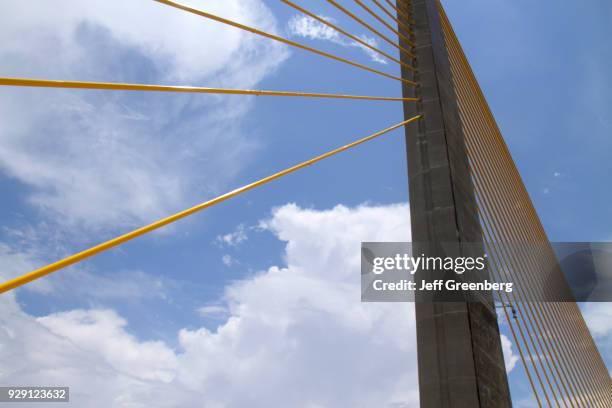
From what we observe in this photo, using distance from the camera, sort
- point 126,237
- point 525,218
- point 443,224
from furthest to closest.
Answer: point 525,218
point 443,224
point 126,237

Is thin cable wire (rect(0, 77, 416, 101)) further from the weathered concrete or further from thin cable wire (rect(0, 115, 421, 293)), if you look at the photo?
the weathered concrete

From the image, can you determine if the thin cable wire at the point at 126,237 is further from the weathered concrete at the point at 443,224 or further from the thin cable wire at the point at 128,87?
the weathered concrete at the point at 443,224

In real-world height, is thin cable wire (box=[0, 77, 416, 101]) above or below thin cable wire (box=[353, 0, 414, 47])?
below

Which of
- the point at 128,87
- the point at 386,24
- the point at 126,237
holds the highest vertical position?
the point at 386,24

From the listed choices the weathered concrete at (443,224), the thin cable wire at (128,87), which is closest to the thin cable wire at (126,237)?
the thin cable wire at (128,87)

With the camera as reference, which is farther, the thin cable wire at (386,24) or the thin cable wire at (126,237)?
the thin cable wire at (386,24)

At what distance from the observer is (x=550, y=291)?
27.8ft

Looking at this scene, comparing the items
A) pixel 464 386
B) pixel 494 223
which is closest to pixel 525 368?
pixel 464 386

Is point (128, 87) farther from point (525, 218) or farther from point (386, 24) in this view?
point (525, 218)

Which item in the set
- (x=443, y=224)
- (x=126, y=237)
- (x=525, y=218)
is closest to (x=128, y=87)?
(x=126, y=237)

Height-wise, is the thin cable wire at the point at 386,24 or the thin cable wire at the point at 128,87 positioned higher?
the thin cable wire at the point at 386,24

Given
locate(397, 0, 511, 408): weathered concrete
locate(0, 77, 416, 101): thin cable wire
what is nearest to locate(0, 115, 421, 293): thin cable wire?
locate(0, 77, 416, 101): thin cable wire

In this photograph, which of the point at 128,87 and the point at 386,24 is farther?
the point at 386,24

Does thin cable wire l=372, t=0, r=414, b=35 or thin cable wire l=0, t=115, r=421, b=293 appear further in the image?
thin cable wire l=372, t=0, r=414, b=35
